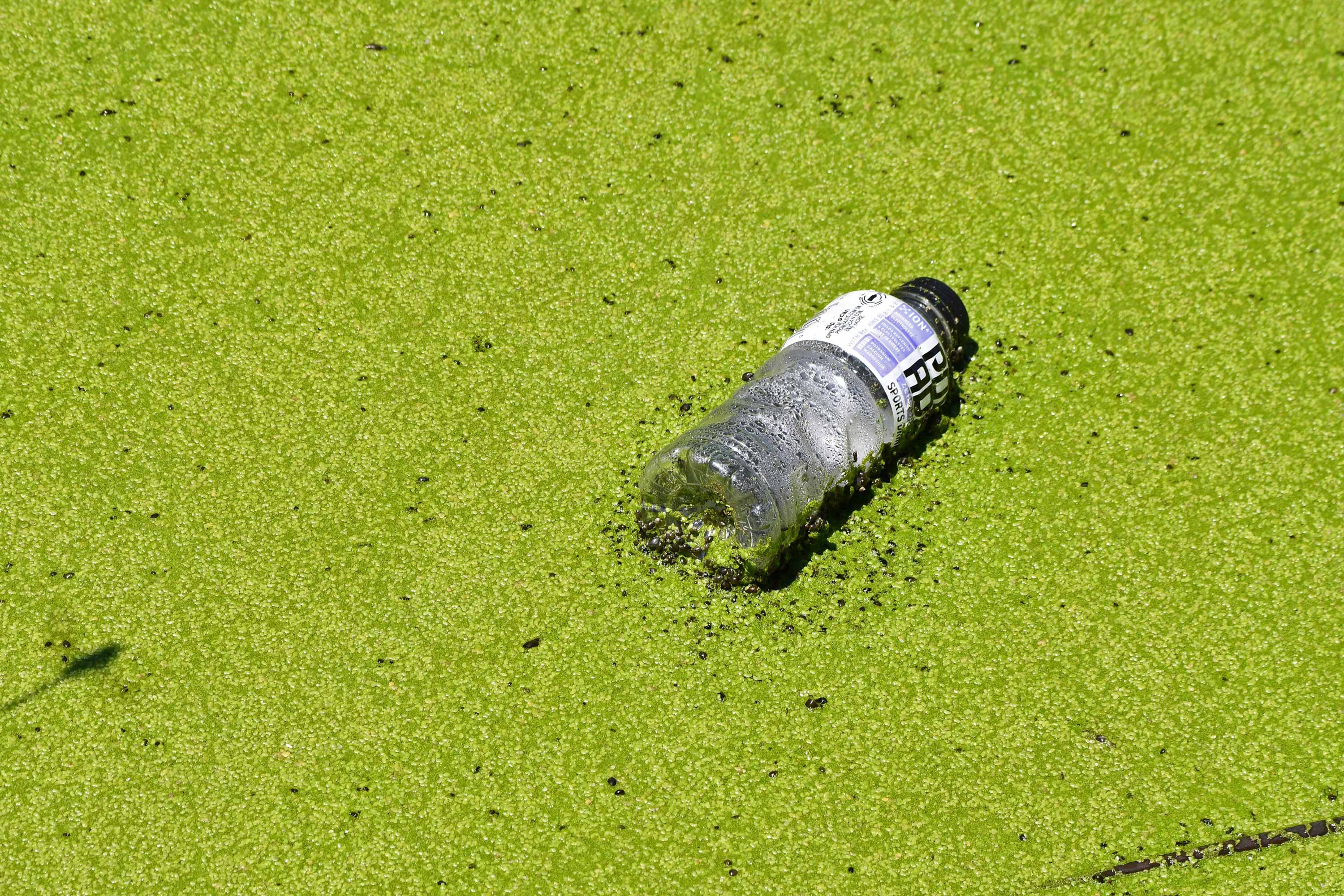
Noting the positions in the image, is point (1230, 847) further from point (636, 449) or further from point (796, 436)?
point (636, 449)

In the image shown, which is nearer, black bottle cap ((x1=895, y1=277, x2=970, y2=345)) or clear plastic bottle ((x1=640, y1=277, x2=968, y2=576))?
clear plastic bottle ((x1=640, y1=277, x2=968, y2=576))

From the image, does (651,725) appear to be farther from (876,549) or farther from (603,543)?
(876,549)

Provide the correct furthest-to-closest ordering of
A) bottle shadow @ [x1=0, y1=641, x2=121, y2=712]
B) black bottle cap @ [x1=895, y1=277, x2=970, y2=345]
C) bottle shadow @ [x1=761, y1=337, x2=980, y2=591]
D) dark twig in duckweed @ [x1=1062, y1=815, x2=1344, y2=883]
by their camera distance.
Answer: black bottle cap @ [x1=895, y1=277, x2=970, y2=345]
bottle shadow @ [x1=761, y1=337, x2=980, y2=591]
bottle shadow @ [x1=0, y1=641, x2=121, y2=712]
dark twig in duckweed @ [x1=1062, y1=815, x2=1344, y2=883]

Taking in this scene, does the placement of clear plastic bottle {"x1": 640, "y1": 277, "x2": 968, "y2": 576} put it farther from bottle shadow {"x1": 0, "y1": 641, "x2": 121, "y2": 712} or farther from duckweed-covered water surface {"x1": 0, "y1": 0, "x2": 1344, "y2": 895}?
bottle shadow {"x1": 0, "y1": 641, "x2": 121, "y2": 712}

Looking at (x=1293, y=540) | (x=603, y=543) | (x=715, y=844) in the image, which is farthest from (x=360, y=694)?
(x=1293, y=540)

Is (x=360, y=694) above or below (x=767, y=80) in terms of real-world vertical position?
below

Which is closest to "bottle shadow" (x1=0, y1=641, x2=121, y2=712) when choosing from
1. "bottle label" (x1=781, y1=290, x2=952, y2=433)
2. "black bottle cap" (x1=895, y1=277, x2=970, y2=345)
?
"bottle label" (x1=781, y1=290, x2=952, y2=433)
